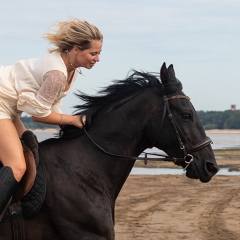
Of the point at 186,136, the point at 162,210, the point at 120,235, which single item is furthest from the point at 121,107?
the point at 162,210

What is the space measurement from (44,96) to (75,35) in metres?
0.64

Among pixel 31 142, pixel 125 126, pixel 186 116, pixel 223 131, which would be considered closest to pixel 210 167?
pixel 186 116

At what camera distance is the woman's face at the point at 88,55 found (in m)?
5.62

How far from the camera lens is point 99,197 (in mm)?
5484

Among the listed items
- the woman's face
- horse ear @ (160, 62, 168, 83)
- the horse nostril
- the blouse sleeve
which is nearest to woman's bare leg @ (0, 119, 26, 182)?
the blouse sleeve

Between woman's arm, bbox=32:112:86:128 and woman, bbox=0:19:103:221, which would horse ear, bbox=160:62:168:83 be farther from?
woman's arm, bbox=32:112:86:128

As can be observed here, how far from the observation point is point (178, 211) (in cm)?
1346

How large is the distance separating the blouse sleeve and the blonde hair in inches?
14.0

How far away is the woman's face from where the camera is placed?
18.4 feet

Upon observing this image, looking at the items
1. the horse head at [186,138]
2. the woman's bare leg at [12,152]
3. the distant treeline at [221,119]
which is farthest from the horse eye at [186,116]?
the distant treeline at [221,119]

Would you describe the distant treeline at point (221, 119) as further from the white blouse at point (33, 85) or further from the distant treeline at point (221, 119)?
the white blouse at point (33, 85)

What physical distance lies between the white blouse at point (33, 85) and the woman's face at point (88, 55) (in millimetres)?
166

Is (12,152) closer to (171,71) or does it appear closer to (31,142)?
(31,142)

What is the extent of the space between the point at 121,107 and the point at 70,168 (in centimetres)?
71
